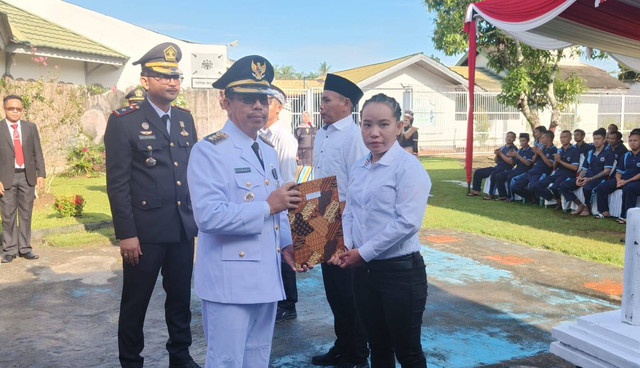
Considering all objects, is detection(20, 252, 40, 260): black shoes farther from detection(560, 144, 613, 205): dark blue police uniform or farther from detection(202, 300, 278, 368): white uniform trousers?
detection(560, 144, 613, 205): dark blue police uniform

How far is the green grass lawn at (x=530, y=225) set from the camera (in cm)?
768

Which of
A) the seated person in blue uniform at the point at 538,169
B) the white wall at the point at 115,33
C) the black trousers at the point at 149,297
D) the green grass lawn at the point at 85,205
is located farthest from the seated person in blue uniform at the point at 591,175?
the white wall at the point at 115,33

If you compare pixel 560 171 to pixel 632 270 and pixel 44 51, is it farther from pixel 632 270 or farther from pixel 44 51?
pixel 44 51

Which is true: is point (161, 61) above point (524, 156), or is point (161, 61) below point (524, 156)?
above

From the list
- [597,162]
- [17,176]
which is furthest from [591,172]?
[17,176]

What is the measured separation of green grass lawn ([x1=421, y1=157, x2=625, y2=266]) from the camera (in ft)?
25.2

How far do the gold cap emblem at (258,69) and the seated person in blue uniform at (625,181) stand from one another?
8.21 meters

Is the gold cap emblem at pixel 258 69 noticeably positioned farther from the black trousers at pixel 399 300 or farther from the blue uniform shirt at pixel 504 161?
the blue uniform shirt at pixel 504 161

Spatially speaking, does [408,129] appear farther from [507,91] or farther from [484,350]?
[484,350]

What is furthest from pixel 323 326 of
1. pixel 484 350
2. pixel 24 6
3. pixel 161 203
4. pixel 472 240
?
pixel 24 6

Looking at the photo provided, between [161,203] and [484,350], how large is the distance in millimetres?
2602

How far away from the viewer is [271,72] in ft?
9.74

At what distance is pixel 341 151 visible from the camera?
418cm

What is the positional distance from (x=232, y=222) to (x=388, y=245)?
2.89ft
